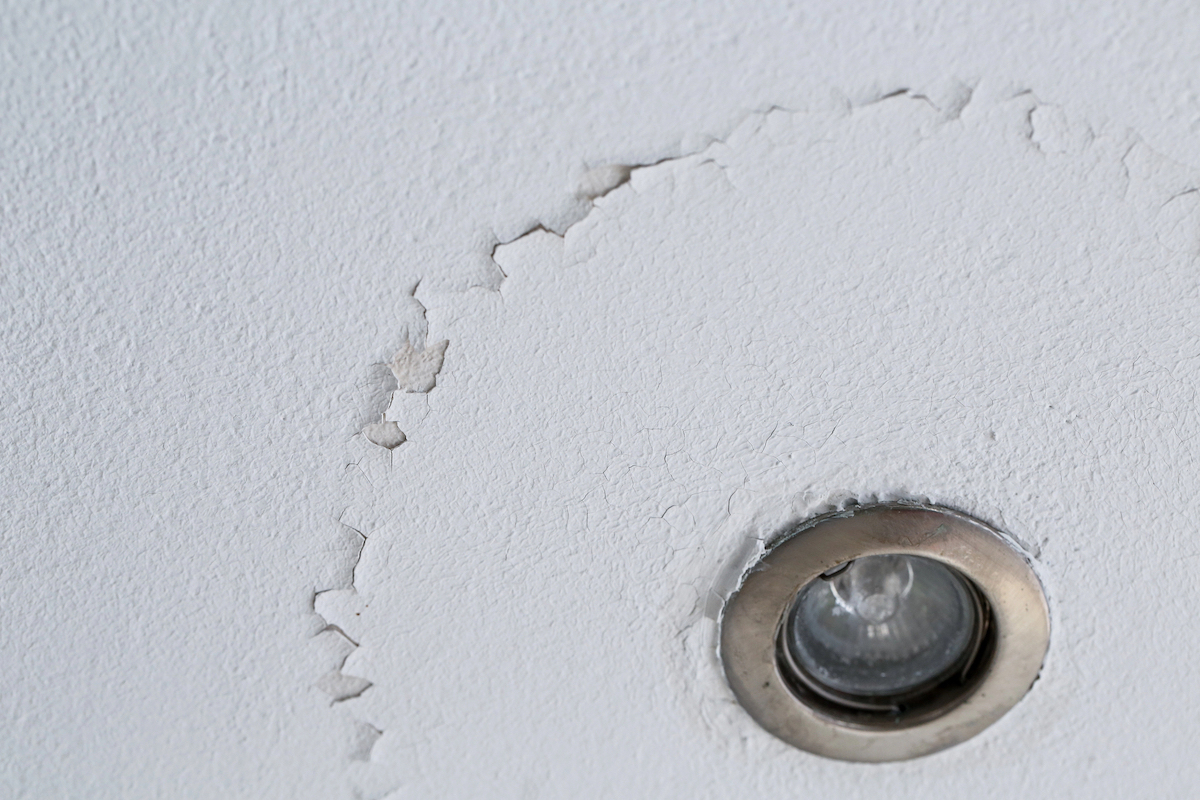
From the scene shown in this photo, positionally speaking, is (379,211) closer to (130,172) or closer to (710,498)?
(130,172)

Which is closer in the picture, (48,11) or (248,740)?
(48,11)

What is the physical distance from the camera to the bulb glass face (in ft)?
2.24

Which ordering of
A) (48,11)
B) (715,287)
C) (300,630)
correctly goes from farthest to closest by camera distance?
1. (300,630)
2. (715,287)
3. (48,11)

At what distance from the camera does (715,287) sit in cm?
53

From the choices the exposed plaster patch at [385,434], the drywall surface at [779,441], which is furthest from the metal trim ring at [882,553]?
the exposed plaster patch at [385,434]

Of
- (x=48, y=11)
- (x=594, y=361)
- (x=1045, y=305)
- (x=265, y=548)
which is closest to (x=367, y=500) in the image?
(x=265, y=548)

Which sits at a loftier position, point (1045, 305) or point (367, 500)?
point (1045, 305)

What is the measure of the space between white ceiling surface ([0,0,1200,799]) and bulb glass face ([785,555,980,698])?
2.6 inches

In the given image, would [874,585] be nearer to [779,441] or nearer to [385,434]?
[779,441]

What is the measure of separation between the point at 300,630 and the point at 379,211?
1.09 ft

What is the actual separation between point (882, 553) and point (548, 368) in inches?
10.5

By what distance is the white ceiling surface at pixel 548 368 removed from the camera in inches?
17.8

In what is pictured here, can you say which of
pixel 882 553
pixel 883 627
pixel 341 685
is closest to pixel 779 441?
pixel 882 553

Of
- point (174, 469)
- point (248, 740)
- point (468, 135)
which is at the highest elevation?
point (468, 135)
